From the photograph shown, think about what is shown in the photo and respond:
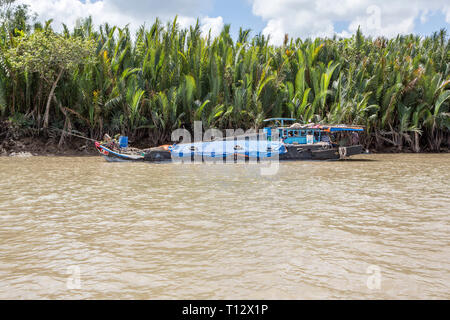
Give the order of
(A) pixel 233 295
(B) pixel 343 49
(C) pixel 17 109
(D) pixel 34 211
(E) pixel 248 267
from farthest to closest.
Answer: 1. (B) pixel 343 49
2. (C) pixel 17 109
3. (D) pixel 34 211
4. (E) pixel 248 267
5. (A) pixel 233 295

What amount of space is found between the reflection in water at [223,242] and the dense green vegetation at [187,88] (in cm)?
1191

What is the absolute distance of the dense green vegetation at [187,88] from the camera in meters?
20.0

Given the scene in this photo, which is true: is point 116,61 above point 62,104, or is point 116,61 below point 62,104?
above

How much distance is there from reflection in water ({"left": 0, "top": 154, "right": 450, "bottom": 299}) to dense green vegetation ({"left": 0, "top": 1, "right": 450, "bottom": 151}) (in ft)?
39.1

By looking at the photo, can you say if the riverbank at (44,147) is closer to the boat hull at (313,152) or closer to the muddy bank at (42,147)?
the muddy bank at (42,147)

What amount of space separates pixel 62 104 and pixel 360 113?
1642 cm

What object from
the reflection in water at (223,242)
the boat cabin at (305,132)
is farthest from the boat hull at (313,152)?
the reflection in water at (223,242)

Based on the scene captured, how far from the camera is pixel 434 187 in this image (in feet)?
30.9

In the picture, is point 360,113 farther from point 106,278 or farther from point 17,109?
point 106,278

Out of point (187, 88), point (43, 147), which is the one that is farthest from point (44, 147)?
point (187, 88)

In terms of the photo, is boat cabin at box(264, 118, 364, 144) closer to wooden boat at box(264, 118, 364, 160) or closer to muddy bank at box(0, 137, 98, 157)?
wooden boat at box(264, 118, 364, 160)

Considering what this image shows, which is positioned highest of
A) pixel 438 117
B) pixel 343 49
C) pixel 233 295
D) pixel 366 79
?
pixel 343 49

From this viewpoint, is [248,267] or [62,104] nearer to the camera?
[248,267]

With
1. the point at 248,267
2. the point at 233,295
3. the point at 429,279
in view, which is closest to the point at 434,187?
the point at 429,279
